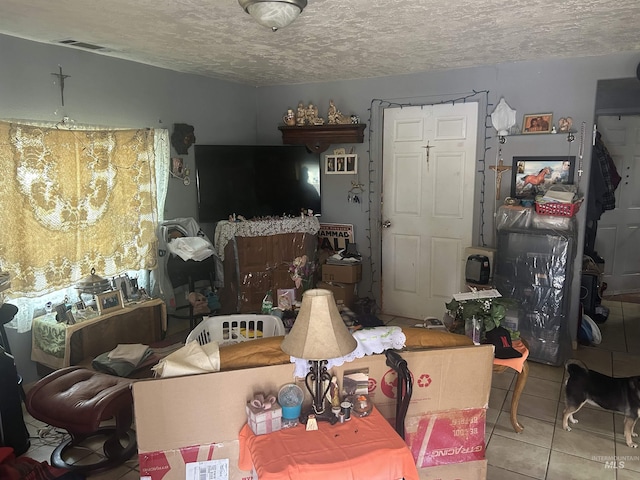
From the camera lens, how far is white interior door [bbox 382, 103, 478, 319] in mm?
4555

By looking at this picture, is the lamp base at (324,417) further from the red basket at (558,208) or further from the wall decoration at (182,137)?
the wall decoration at (182,137)

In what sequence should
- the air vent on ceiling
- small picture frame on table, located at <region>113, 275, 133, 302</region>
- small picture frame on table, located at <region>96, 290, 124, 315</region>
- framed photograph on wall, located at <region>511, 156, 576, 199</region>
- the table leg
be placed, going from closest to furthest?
the table leg, the air vent on ceiling, small picture frame on table, located at <region>96, 290, 124, 315</region>, small picture frame on table, located at <region>113, 275, 133, 302</region>, framed photograph on wall, located at <region>511, 156, 576, 199</region>

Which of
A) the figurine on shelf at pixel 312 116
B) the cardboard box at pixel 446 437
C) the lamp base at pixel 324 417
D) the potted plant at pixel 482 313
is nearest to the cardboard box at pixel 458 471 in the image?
the cardboard box at pixel 446 437

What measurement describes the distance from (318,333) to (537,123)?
326 cm

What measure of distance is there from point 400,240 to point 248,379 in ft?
10.8

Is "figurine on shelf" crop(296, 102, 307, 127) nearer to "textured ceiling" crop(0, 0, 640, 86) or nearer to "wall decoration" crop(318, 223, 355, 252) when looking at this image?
"textured ceiling" crop(0, 0, 640, 86)

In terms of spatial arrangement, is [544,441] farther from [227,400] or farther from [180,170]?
[180,170]

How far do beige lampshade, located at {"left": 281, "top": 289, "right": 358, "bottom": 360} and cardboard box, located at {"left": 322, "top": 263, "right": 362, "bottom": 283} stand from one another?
311cm

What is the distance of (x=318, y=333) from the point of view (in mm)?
1800

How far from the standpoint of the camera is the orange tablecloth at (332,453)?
1.65m

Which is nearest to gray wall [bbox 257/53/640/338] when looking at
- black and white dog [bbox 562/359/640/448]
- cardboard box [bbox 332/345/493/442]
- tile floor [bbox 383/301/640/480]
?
tile floor [bbox 383/301/640/480]

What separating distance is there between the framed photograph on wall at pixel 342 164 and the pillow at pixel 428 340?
3.13 meters

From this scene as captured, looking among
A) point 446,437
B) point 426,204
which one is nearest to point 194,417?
point 446,437

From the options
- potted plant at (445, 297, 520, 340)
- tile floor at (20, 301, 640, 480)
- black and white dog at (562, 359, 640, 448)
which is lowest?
tile floor at (20, 301, 640, 480)
